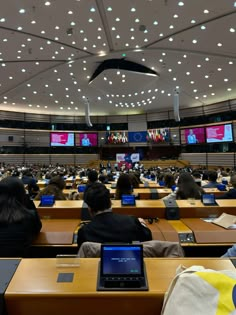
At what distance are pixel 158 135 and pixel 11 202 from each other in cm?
2483

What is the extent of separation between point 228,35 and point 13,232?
40.1ft

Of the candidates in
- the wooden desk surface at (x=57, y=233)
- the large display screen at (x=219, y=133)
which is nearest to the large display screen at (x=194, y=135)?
the large display screen at (x=219, y=133)

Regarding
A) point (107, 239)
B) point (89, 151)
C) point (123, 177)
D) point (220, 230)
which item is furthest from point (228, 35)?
point (89, 151)

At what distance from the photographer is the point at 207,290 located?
82cm

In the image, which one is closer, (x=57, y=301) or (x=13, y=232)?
(x=57, y=301)

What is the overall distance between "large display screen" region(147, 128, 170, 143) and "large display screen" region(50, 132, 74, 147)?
8367 millimetres

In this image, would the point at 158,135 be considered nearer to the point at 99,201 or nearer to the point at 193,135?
the point at 193,135

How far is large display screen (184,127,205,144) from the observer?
23228 mm

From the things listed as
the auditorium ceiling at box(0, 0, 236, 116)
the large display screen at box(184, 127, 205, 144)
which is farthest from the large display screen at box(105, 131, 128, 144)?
the large display screen at box(184, 127, 205, 144)

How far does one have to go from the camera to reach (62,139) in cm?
2700

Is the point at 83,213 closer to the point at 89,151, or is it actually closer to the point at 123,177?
the point at 123,177

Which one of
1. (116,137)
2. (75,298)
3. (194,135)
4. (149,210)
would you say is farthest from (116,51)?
(75,298)

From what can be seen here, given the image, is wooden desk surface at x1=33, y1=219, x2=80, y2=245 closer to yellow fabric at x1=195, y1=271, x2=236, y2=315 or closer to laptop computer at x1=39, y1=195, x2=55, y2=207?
laptop computer at x1=39, y1=195, x2=55, y2=207

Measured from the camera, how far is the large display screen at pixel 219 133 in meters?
20.7
